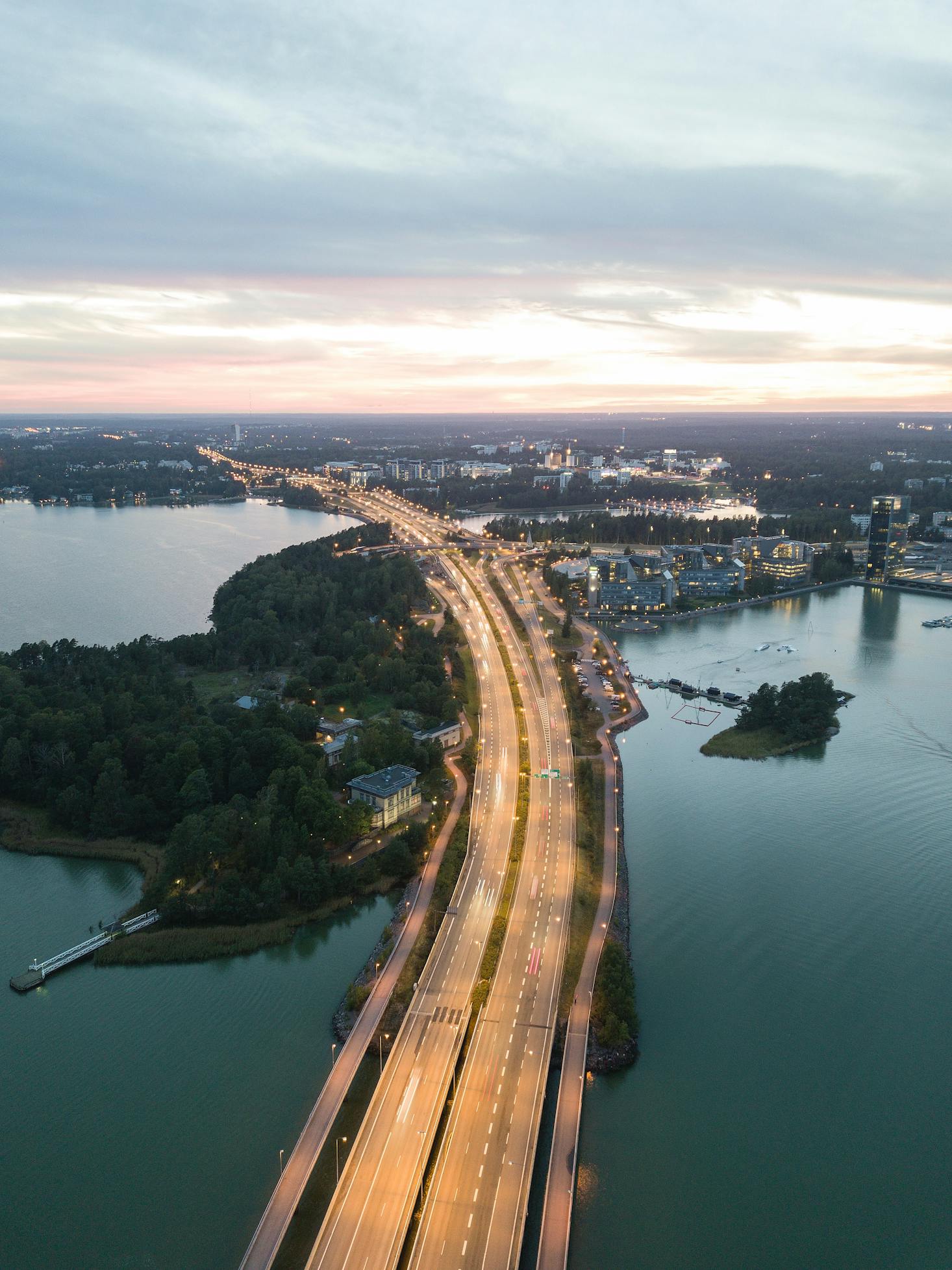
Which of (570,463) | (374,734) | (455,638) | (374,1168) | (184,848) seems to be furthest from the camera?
(570,463)

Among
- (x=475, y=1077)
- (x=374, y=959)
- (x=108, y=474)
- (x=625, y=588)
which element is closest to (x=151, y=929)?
(x=374, y=959)

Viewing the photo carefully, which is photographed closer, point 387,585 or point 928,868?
point 928,868

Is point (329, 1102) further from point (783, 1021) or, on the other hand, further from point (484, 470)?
point (484, 470)

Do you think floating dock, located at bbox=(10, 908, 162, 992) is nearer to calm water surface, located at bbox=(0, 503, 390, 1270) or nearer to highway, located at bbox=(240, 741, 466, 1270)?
calm water surface, located at bbox=(0, 503, 390, 1270)

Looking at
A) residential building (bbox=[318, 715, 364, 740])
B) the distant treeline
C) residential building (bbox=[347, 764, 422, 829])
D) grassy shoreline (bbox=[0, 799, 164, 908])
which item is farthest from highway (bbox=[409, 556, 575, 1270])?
the distant treeline

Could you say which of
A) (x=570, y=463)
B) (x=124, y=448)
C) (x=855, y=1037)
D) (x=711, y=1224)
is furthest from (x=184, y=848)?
(x=124, y=448)

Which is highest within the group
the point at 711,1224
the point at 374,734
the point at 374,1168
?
the point at 374,734

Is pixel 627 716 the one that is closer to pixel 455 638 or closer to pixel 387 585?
A: pixel 455 638
